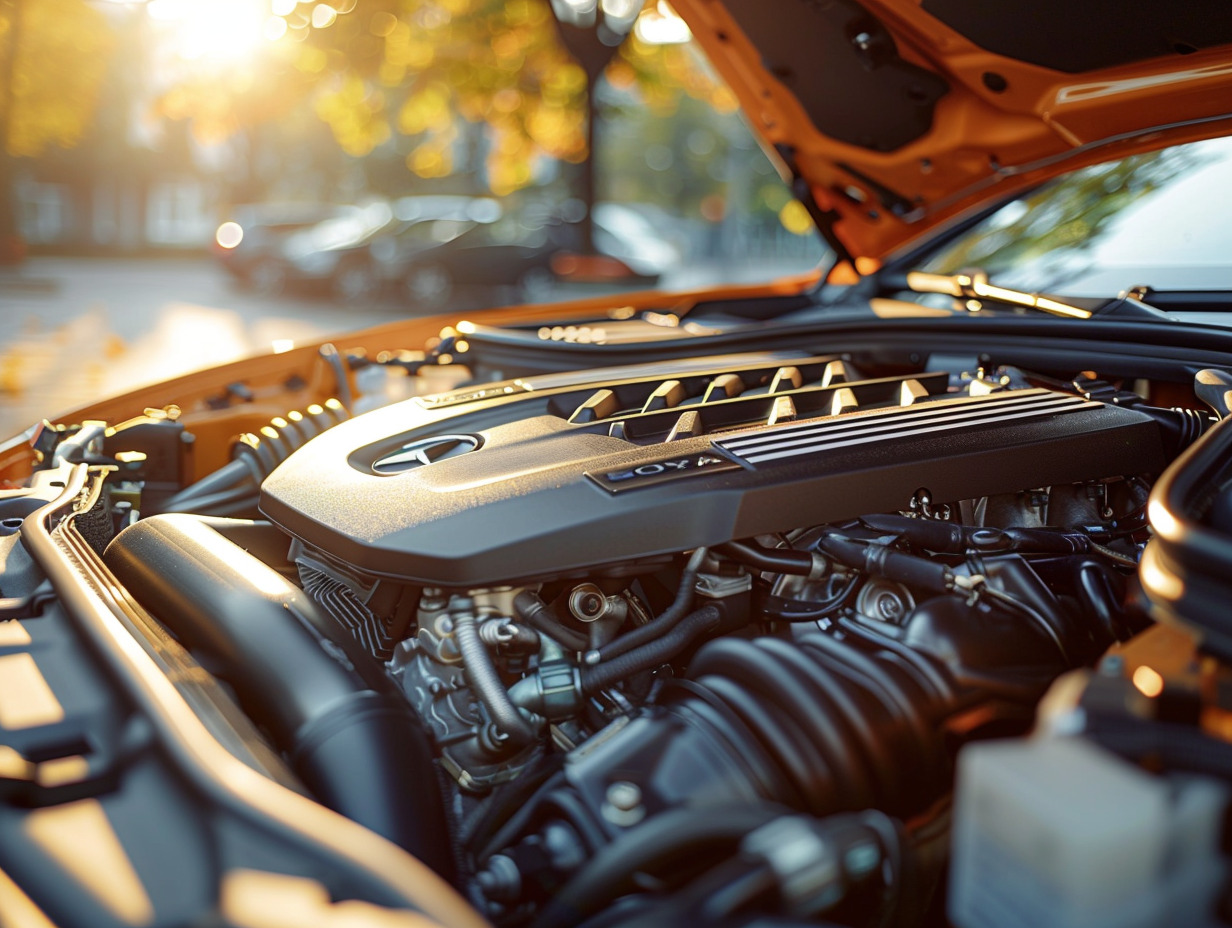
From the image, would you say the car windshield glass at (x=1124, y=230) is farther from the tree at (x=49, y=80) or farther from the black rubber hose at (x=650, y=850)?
the tree at (x=49, y=80)

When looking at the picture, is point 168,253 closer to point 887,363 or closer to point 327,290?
point 327,290

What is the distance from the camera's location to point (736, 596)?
161 cm

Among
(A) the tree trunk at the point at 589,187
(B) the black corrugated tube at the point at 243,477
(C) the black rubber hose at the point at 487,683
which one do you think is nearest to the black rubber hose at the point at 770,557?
(C) the black rubber hose at the point at 487,683

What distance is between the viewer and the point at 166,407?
264cm

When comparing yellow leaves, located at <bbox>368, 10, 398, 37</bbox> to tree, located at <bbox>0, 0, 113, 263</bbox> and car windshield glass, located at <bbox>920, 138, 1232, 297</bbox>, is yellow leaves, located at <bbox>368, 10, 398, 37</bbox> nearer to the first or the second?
car windshield glass, located at <bbox>920, 138, 1232, 297</bbox>

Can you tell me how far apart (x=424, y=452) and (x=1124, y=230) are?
5.48 feet

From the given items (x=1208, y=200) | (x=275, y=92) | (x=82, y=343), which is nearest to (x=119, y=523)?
(x=1208, y=200)

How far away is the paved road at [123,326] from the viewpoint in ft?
24.1

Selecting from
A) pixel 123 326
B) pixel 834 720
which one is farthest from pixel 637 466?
pixel 123 326

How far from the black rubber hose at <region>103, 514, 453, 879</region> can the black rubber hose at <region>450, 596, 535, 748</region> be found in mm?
104

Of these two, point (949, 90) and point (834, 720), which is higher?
point (949, 90)

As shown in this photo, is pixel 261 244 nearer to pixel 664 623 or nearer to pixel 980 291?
pixel 980 291

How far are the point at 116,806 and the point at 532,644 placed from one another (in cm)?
59

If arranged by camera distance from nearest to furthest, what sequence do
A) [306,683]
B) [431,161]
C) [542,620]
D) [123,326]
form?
1. [306,683]
2. [542,620]
3. [123,326]
4. [431,161]
